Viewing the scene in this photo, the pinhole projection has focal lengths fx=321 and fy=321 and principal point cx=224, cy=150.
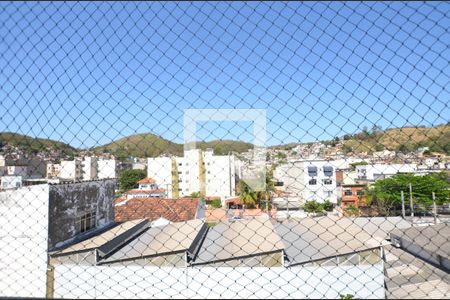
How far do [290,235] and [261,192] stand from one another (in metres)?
9.83

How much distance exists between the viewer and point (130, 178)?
63.0 ft

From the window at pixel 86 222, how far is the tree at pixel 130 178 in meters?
11.0

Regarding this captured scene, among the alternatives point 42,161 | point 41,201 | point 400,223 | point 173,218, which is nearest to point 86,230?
point 41,201

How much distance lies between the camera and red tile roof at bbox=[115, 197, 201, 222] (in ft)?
28.3

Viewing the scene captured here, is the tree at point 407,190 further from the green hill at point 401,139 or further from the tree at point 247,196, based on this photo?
the green hill at point 401,139

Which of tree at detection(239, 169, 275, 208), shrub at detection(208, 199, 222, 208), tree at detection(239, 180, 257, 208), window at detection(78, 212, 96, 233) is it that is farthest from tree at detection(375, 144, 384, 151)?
shrub at detection(208, 199, 222, 208)

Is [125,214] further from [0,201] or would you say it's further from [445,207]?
[445,207]

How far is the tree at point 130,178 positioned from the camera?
695 inches

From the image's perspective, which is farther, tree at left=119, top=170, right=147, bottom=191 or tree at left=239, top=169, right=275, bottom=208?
tree at left=119, top=170, right=147, bottom=191

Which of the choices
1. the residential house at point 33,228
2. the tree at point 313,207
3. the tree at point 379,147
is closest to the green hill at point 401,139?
the tree at point 379,147

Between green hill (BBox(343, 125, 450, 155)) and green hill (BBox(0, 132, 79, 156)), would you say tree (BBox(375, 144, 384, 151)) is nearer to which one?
green hill (BBox(343, 125, 450, 155))

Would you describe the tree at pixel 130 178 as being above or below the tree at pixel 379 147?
below

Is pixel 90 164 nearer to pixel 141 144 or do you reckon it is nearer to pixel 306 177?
pixel 141 144

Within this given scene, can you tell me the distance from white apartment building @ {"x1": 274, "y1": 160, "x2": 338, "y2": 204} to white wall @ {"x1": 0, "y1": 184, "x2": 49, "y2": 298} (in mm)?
3422
